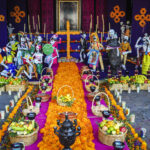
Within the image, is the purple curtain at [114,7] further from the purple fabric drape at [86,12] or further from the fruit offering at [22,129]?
the fruit offering at [22,129]

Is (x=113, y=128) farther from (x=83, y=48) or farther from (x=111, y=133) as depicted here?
(x=83, y=48)

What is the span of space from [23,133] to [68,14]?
12.5m

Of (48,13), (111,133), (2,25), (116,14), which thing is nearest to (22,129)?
(111,133)

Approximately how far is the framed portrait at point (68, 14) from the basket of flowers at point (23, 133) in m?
12.0

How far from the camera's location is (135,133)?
387 centimetres

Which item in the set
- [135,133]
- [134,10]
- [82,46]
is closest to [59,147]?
[135,133]

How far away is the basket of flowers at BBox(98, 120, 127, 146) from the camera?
3.31 meters

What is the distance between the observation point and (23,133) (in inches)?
130

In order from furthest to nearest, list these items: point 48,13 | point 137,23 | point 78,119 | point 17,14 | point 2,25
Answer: point 48,13, point 17,14, point 137,23, point 2,25, point 78,119

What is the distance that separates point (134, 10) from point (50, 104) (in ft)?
31.4

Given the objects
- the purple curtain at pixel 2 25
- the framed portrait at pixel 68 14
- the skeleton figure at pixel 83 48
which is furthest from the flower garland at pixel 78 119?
the framed portrait at pixel 68 14

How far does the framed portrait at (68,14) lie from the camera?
14562mm

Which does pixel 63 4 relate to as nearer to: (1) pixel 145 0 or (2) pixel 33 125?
(1) pixel 145 0

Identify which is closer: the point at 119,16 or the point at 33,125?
the point at 33,125
